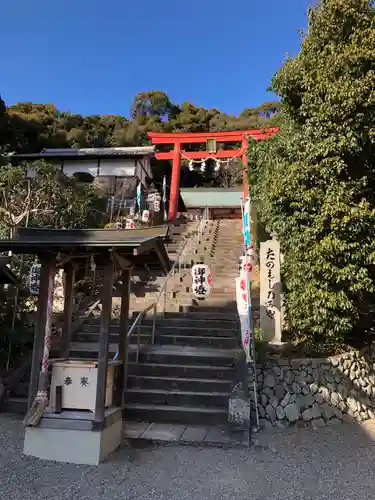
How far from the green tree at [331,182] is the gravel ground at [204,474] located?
Result: 8.40 feet

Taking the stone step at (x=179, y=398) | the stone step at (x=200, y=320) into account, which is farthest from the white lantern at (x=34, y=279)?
the stone step at (x=179, y=398)

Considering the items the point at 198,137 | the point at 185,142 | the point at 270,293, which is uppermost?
the point at 198,137

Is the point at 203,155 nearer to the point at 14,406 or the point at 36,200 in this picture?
the point at 36,200

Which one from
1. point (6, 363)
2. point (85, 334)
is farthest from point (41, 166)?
point (6, 363)

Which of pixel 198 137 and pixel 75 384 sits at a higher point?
pixel 198 137

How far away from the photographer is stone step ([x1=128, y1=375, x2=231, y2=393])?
7.73 m

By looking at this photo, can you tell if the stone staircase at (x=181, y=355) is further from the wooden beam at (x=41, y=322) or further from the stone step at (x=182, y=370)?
the wooden beam at (x=41, y=322)

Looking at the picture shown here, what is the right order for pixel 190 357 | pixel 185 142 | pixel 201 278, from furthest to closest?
1. pixel 185 142
2. pixel 201 278
3. pixel 190 357

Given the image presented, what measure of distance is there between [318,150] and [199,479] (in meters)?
6.08

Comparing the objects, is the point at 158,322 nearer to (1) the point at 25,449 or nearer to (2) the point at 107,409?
(2) the point at 107,409

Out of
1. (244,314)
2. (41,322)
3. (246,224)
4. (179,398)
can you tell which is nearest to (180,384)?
(179,398)

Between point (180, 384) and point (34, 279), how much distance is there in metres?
4.52

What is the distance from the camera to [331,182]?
801cm

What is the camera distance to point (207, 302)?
12.2 meters
